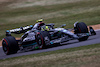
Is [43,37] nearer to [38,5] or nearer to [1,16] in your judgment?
[1,16]

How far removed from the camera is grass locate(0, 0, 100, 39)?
25958mm

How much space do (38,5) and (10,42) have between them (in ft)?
83.2

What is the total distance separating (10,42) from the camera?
11.4 m

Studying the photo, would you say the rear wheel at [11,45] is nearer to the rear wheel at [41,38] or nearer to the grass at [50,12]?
the rear wheel at [41,38]

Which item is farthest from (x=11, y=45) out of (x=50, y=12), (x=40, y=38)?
(x=50, y=12)

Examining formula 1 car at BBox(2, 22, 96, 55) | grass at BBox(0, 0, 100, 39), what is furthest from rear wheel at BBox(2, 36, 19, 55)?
grass at BBox(0, 0, 100, 39)

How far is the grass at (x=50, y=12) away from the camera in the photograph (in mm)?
25958

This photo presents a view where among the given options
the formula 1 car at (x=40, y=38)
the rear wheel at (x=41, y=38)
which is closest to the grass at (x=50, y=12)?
the formula 1 car at (x=40, y=38)

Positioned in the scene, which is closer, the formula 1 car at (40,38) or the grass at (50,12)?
the formula 1 car at (40,38)

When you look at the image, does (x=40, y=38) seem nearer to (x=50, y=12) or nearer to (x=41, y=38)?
(x=41, y=38)

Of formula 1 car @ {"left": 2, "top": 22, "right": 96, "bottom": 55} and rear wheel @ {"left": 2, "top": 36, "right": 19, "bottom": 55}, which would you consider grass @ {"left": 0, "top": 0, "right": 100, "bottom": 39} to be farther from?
rear wheel @ {"left": 2, "top": 36, "right": 19, "bottom": 55}

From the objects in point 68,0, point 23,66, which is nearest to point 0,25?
point 68,0

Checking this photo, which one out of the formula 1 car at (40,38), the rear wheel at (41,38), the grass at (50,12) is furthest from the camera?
the grass at (50,12)

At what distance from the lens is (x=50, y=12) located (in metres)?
31.1
